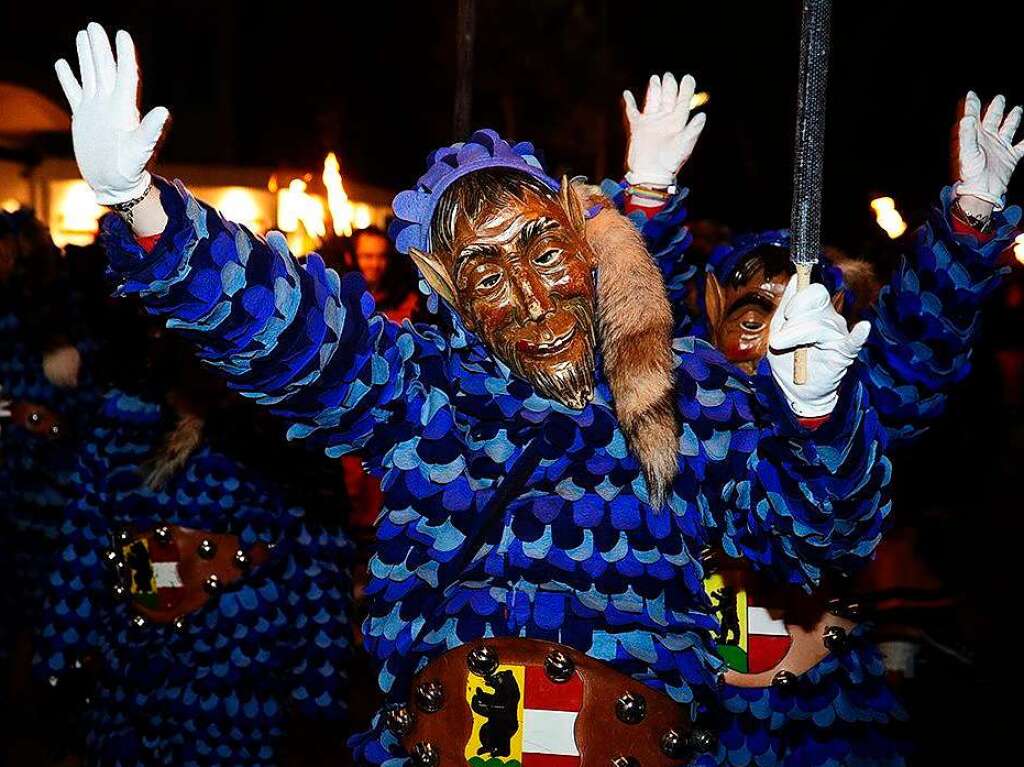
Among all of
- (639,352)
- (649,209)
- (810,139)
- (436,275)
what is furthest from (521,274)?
(649,209)

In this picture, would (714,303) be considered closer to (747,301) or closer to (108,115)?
(747,301)

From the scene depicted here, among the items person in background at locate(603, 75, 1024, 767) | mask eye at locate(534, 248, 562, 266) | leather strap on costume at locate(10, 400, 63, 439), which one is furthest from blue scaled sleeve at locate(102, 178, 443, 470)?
leather strap on costume at locate(10, 400, 63, 439)

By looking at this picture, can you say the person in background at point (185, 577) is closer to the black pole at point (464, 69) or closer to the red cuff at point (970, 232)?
the black pole at point (464, 69)

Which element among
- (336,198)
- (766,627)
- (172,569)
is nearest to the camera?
(766,627)

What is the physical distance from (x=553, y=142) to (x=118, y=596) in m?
17.0

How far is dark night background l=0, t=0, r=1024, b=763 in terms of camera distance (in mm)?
A: 13062

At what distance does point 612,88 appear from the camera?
2072cm

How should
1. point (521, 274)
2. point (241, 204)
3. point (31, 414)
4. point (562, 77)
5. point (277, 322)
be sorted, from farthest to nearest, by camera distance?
point (562, 77) → point (241, 204) → point (31, 414) → point (521, 274) → point (277, 322)

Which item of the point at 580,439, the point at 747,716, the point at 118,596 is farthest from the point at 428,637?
the point at 118,596

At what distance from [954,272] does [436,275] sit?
112cm

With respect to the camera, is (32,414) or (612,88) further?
(612,88)

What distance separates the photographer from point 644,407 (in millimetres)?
2799

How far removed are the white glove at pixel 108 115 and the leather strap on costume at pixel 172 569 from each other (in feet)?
6.37

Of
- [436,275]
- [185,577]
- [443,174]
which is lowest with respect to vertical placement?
[185,577]
